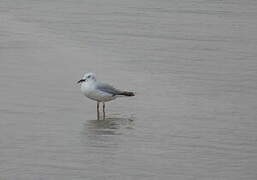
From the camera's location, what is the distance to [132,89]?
11.3 metres

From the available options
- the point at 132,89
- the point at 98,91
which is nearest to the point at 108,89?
the point at 98,91

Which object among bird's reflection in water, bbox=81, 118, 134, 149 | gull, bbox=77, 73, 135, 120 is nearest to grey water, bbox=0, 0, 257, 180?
bird's reflection in water, bbox=81, 118, 134, 149

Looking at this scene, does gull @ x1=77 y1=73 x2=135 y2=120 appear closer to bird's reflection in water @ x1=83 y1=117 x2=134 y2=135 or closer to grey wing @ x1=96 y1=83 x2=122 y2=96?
grey wing @ x1=96 y1=83 x2=122 y2=96

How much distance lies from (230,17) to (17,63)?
4.72 metres

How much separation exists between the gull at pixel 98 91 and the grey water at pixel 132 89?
18 centimetres

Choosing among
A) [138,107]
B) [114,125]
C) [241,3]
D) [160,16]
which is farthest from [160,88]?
[241,3]

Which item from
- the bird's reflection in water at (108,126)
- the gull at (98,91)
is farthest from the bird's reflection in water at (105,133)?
the gull at (98,91)

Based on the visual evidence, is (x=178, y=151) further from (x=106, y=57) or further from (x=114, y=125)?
(x=106, y=57)

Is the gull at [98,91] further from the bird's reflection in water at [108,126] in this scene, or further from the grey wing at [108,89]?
the bird's reflection in water at [108,126]

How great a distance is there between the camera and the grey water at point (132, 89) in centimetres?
845

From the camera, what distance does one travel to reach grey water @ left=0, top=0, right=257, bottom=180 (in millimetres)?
8445

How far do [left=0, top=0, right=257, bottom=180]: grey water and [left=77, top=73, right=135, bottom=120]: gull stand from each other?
0.60 feet

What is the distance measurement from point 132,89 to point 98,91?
103 cm

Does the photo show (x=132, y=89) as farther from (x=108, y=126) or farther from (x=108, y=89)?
(x=108, y=126)
